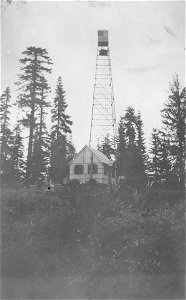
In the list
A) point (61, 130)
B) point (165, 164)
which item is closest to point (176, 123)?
point (165, 164)

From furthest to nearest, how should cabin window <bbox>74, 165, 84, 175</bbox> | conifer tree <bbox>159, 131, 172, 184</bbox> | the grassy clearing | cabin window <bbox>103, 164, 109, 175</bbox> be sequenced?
cabin window <bbox>103, 164, 109, 175</bbox> < cabin window <bbox>74, 165, 84, 175</bbox> < conifer tree <bbox>159, 131, 172, 184</bbox> < the grassy clearing

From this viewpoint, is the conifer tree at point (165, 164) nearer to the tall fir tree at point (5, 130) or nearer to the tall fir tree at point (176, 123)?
the tall fir tree at point (176, 123)

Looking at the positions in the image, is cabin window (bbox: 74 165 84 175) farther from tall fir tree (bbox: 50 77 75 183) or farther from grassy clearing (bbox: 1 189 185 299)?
grassy clearing (bbox: 1 189 185 299)

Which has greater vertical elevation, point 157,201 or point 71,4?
point 71,4

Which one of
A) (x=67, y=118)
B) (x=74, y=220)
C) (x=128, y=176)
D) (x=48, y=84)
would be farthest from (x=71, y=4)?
(x=67, y=118)

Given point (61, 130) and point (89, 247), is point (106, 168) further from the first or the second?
point (89, 247)

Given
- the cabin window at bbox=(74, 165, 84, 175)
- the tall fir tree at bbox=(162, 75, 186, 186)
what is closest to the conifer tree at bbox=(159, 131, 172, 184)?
the tall fir tree at bbox=(162, 75, 186, 186)

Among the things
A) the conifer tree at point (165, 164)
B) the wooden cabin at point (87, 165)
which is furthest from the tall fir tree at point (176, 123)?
the wooden cabin at point (87, 165)

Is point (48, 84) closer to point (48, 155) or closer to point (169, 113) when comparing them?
point (48, 155)
